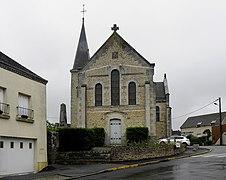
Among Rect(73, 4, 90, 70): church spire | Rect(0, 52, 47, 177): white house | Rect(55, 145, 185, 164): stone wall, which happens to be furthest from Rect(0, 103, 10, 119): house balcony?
Rect(73, 4, 90, 70): church spire

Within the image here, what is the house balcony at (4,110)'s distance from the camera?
17.8 meters

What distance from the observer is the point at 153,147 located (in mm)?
28719

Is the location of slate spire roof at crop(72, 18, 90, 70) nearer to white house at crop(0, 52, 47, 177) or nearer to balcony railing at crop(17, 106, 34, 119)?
white house at crop(0, 52, 47, 177)

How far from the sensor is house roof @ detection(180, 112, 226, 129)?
81.9m

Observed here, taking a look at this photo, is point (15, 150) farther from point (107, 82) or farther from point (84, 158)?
point (107, 82)

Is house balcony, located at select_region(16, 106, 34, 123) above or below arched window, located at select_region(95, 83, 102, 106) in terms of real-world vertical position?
below

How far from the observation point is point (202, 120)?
85.7 metres

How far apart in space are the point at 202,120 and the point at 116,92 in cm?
5019

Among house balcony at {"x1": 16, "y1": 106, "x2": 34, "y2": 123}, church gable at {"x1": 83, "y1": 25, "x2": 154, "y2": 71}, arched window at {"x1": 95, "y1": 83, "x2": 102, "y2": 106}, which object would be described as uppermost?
church gable at {"x1": 83, "y1": 25, "x2": 154, "y2": 71}

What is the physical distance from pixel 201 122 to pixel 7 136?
233 feet

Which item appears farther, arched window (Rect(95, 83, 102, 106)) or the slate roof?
the slate roof

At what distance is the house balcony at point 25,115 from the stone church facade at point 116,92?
18967mm

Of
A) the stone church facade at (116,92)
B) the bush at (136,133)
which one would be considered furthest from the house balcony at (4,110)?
the stone church facade at (116,92)

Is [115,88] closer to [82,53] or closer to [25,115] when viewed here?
→ [82,53]
